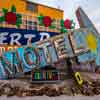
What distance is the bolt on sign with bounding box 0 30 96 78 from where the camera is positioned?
2031 cm

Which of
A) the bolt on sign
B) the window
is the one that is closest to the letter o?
the bolt on sign

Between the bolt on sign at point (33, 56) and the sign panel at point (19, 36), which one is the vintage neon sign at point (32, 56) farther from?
the sign panel at point (19, 36)

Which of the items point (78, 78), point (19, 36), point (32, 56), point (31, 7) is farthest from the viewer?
point (31, 7)

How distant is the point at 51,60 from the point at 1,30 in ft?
19.8

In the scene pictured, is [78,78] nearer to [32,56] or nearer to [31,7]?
[32,56]

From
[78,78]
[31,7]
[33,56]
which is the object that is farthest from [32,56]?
[31,7]

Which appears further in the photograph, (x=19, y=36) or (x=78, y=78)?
(x=19, y=36)

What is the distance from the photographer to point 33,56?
67.8 ft

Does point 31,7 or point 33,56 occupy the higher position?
point 31,7

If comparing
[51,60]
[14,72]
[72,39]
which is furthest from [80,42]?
[14,72]

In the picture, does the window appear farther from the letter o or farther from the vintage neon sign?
the letter o

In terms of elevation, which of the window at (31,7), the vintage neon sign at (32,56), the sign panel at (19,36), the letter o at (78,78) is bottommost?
the letter o at (78,78)

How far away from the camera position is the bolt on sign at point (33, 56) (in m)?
20.3

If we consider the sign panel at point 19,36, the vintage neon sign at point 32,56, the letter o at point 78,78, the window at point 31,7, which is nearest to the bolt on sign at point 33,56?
the vintage neon sign at point 32,56
